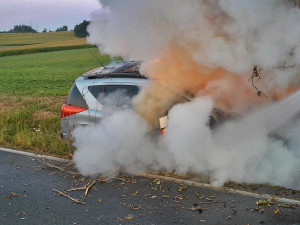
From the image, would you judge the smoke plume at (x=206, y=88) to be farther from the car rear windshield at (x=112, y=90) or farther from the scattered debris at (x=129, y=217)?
the scattered debris at (x=129, y=217)

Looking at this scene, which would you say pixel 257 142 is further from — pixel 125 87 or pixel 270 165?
pixel 125 87

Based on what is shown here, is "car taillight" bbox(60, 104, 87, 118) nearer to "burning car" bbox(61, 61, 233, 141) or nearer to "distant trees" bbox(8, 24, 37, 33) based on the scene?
"burning car" bbox(61, 61, 233, 141)

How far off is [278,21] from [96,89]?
122 inches

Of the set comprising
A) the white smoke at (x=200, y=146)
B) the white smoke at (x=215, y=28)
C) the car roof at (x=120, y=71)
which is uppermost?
the white smoke at (x=215, y=28)

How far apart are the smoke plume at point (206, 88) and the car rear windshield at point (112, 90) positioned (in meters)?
0.16

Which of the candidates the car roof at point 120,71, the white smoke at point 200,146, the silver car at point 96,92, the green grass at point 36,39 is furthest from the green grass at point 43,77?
the green grass at point 36,39

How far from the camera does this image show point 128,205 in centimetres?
477

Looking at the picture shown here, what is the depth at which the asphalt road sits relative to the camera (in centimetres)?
436

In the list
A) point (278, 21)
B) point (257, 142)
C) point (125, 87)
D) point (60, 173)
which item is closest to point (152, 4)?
point (125, 87)

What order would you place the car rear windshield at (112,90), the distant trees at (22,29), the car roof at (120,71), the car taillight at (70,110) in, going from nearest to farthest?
the car rear windshield at (112,90) → the car roof at (120,71) → the car taillight at (70,110) → the distant trees at (22,29)

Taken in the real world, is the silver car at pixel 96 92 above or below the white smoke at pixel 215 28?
below

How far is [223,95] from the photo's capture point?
594 cm

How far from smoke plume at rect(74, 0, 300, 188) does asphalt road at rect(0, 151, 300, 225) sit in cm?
47

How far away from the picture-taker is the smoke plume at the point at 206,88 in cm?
536
